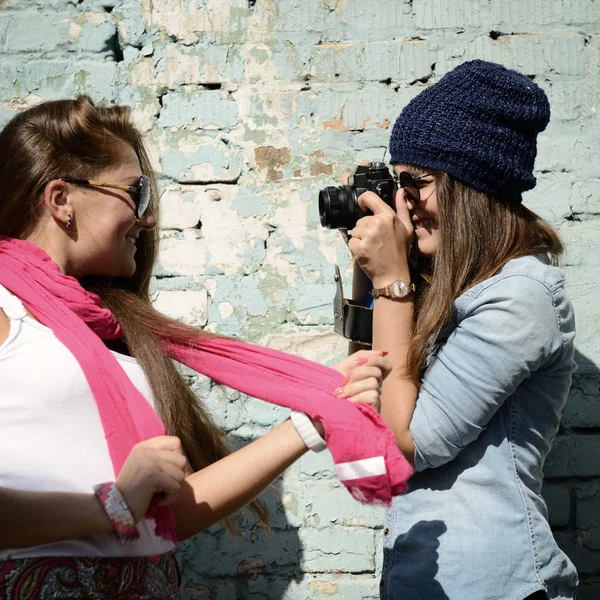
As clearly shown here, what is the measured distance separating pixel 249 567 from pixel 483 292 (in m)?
1.26

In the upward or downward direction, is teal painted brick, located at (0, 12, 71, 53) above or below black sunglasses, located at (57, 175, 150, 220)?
above

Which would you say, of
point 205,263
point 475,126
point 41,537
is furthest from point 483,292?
point 205,263

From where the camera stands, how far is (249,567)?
7.30ft

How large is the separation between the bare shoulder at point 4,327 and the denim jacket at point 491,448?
2.49 ft

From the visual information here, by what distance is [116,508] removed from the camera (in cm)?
108

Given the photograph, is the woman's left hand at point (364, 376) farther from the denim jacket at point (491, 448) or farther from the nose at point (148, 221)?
the nose at point (148, 221)

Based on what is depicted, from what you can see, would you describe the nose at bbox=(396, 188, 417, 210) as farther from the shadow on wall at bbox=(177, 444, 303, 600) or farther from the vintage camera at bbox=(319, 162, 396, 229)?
the shadow on wall at bbox=(177, 444, 303, 600)

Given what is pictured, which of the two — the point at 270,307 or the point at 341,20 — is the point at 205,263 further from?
the point at 341,20

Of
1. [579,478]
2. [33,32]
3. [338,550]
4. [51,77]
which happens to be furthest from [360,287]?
[33,32]

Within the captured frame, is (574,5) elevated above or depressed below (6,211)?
above

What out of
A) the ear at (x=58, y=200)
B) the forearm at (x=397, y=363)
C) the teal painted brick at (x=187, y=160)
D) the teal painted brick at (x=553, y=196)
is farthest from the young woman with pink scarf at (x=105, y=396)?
the teal painted brick at (x=553, y=196)

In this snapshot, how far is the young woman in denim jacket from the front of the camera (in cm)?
137

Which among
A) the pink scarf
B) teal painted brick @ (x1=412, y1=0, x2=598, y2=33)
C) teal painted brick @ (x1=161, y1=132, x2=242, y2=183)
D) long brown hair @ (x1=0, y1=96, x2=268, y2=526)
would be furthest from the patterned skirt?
teal painted brick @ (x1=412, y1=0, x2=598, y2=33)

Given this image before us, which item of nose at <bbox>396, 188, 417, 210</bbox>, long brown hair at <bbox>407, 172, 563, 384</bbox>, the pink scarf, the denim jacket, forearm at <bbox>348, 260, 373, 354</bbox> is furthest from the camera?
forearm at <bbox>348, 260, 373, 354</bbox>
